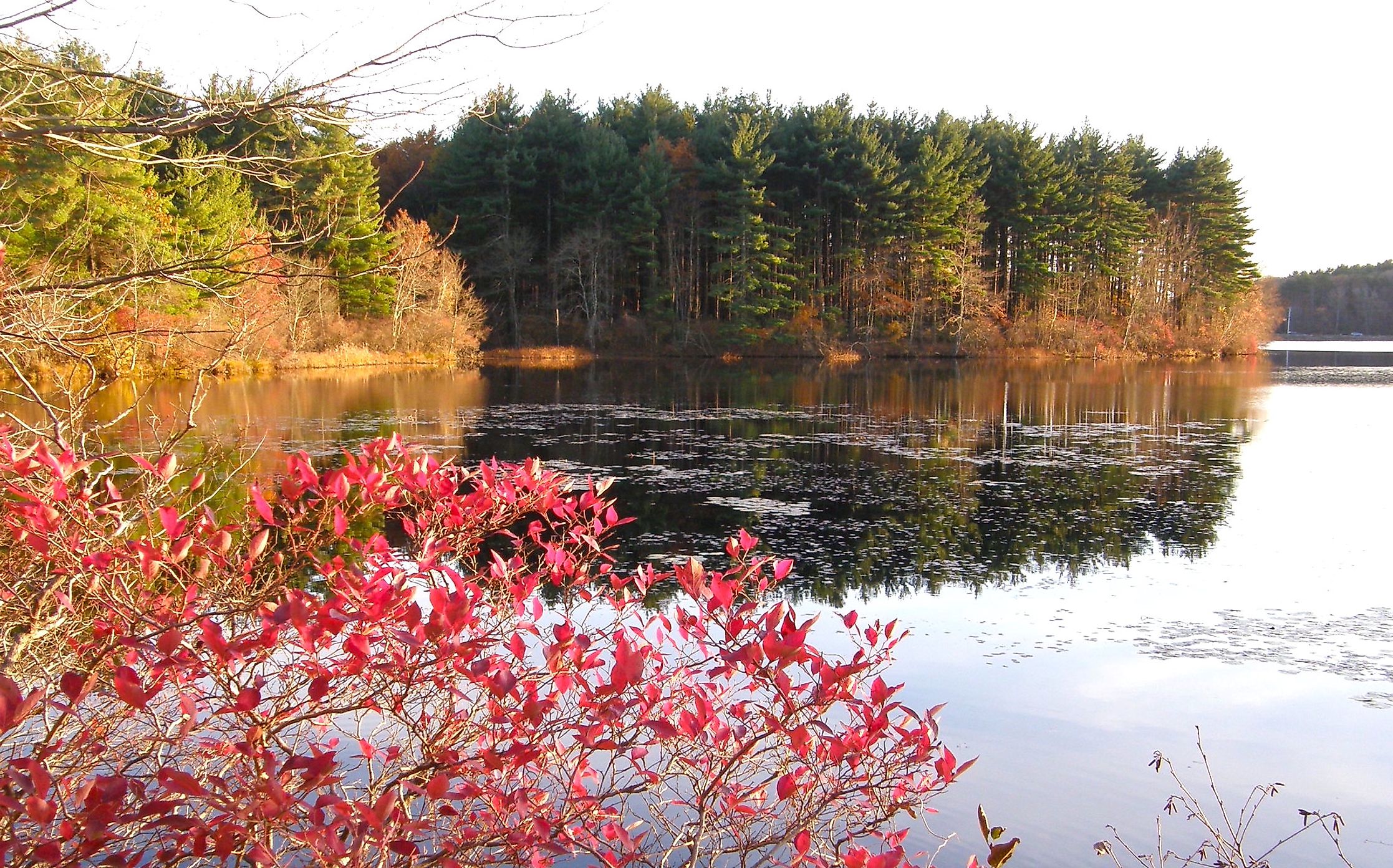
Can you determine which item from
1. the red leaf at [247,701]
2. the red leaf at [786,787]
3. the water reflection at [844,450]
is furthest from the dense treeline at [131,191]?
the red leaf at [786,787]

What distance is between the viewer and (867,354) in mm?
42031

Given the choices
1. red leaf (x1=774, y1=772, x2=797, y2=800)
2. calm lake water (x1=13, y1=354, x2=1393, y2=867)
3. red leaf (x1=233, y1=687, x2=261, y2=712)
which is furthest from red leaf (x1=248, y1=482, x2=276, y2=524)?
calm lake water (x1=13, y1=354, x2=1393, y2=867)

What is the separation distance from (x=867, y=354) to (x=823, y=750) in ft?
131

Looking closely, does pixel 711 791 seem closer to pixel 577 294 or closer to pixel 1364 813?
pixel 1364 813

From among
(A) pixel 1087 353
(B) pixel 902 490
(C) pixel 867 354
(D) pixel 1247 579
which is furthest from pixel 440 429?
(A) pixel 1087 353

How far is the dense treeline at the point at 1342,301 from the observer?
87.4 meters

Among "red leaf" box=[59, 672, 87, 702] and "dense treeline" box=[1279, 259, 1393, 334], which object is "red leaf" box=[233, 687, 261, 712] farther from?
"dense treeline" box=[1279, 259, 1393, 334]

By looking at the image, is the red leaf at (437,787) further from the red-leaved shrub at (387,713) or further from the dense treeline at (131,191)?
the dense treeline at (131,191)

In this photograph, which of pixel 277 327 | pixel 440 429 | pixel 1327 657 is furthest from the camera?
pixel 277 327

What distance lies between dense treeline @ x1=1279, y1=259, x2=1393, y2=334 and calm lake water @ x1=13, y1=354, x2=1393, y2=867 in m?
81.1

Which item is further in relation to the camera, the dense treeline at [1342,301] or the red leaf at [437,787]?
the dense treeline at [1342,301]

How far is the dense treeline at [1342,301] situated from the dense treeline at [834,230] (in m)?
50.8

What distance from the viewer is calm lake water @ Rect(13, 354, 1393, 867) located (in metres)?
4.43

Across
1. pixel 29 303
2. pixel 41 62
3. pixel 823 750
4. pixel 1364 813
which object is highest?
pixel 41 62
